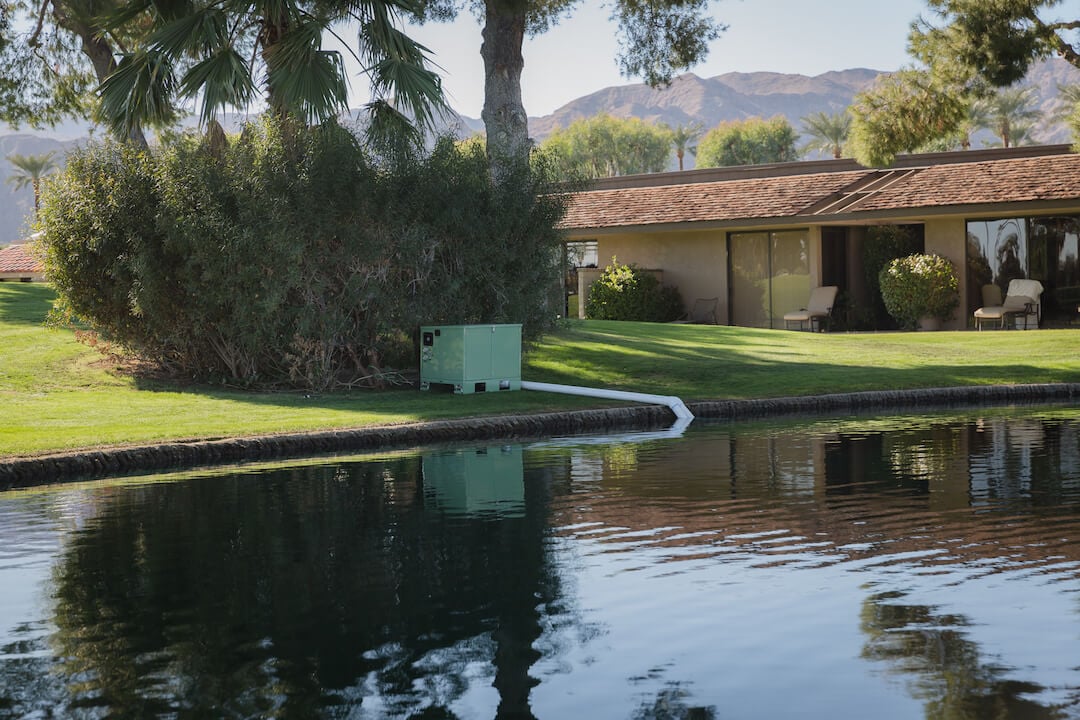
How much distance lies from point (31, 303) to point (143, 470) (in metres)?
13.3

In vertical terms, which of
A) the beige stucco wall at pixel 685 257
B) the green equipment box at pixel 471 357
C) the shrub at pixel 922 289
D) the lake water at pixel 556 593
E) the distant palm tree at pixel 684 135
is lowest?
the lake water at pixel 556 593

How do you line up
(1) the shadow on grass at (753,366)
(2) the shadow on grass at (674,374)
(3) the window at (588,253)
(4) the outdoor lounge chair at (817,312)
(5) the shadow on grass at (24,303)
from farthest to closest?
(3) the window at (588,253) → (4) the outdoor lounge chair at (817,312) → (5) the shadow on grass at (24,303) → (1) the shadow on grass at (753,366) → (2) the shadow on grass at (674,374)

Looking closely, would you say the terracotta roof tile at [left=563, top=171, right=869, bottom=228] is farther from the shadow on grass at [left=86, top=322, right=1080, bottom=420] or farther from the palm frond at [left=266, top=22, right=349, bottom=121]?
the palm frond at [left=266, top=22, right=349, bottom=121]

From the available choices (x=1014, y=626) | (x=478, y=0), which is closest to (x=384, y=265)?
(x=478, y=0)

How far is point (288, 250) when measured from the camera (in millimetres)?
16172

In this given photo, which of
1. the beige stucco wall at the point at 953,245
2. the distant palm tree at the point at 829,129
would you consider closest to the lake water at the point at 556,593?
the beige stucco wall at the point at 953,245

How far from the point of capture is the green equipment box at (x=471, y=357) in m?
17.0

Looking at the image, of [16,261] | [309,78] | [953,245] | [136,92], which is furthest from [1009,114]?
[136,92]

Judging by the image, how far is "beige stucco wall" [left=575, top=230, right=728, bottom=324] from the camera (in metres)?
32.5

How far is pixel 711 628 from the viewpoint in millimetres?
5902

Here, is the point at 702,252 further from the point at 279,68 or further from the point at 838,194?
the point at 279,68

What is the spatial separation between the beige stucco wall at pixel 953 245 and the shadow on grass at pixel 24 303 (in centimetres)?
1853

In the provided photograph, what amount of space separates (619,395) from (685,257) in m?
17.2

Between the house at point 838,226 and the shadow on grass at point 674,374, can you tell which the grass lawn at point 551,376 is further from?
the house at point 838,226
